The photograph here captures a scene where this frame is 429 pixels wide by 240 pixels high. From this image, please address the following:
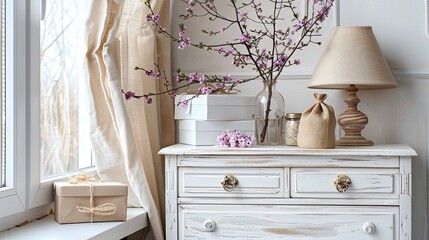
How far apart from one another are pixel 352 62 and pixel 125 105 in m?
0.86

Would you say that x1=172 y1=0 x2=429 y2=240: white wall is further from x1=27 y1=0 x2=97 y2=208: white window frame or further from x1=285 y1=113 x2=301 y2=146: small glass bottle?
x1=27 y1=0 x2=97 y2=208: white window frame

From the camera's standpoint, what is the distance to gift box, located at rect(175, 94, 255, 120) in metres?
2.26

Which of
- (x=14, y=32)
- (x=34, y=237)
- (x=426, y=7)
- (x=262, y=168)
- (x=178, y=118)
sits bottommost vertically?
(x=34, y=237)

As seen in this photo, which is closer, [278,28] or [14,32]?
[14,32]

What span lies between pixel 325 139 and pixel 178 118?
619mm

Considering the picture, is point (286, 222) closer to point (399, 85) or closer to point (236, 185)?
point (236, 185)

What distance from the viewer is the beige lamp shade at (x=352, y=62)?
7.34 feet

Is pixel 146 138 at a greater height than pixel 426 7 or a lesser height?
lesser

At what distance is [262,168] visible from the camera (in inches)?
83.3

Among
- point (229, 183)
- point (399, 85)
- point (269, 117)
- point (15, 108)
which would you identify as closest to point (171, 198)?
point (229, 183)

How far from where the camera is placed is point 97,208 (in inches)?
77.0

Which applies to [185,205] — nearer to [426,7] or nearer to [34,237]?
[34,237]

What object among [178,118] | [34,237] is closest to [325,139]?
[178,118]

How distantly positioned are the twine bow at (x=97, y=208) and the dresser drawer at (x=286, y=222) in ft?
0.90
